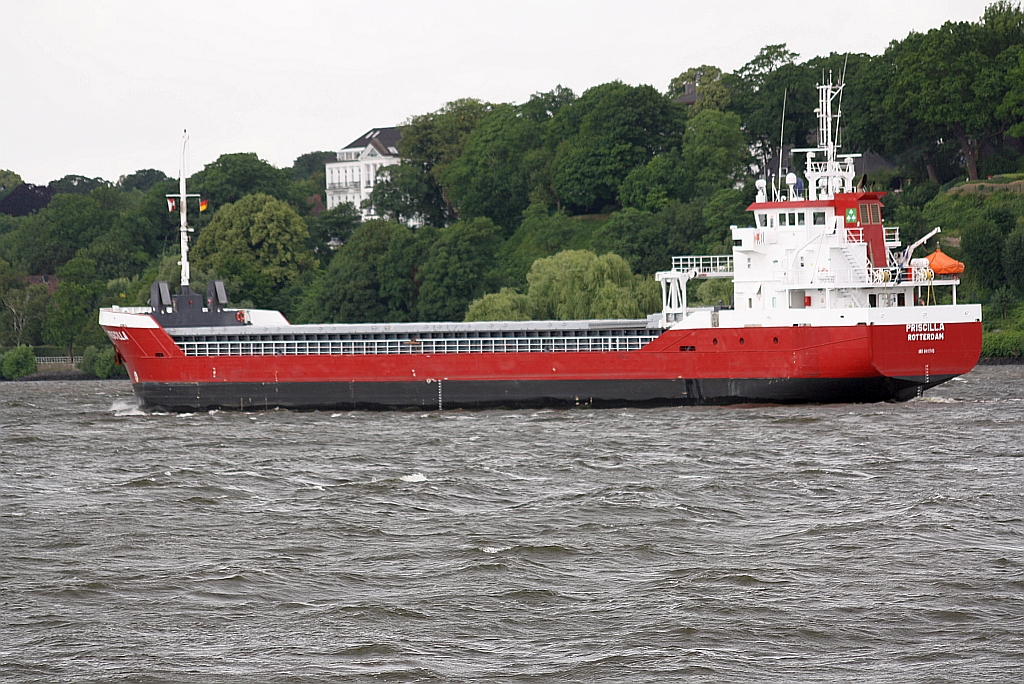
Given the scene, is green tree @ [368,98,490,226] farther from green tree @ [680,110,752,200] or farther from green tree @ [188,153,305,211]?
green tree @ [680,110,752,200]

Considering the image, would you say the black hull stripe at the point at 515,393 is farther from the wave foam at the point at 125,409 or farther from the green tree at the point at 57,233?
the green tree at the point at 57,233

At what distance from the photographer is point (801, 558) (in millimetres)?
14711

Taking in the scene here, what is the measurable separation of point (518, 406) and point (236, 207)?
1999 inches

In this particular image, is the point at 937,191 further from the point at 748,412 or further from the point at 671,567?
the point at 671,567

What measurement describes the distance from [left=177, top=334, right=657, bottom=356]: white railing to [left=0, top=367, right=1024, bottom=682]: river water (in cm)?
745

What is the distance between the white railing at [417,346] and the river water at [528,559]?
7.45 meters

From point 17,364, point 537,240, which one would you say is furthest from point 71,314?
point 537,240

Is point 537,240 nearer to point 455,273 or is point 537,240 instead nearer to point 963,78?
point 455,273

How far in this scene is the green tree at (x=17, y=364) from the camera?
6756 centimetres

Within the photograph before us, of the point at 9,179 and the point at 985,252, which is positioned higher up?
the point at 9,179

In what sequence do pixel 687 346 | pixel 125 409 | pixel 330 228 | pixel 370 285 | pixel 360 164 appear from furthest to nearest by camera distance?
pixel 360 164 → pixel 330 228 → pixel 370 285 → pixel 125 409 → pixel 687 346

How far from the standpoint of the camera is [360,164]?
375ft

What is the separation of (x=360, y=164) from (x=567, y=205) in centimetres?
3668

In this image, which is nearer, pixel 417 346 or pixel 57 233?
pixel 417 346
